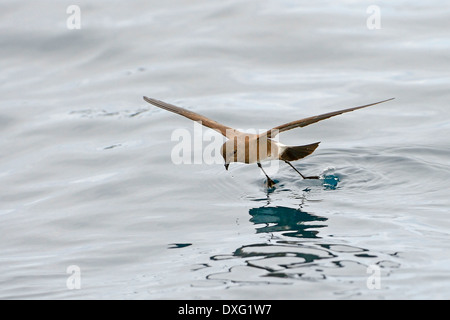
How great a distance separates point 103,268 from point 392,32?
7.20m

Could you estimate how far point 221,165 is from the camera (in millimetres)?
8539

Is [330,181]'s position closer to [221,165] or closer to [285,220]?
[285,220]

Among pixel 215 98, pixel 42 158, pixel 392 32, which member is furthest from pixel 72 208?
pixel 392 32

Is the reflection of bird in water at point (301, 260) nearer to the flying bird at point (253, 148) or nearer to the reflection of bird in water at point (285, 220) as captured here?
the reflection of bird in water at point (285, 220)

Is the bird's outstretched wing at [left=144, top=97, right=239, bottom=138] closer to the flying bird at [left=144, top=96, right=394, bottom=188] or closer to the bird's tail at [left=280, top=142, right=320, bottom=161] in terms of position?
the flying bird at [left=144, top=96, right=394, bottom=188]

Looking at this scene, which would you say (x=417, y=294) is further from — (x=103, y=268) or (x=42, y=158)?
(x=42, y=158)

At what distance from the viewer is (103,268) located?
20.2ft

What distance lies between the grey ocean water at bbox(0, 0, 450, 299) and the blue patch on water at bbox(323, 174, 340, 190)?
0.8 inches

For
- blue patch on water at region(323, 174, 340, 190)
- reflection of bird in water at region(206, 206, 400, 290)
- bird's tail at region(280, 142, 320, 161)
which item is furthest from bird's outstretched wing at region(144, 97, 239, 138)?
reflection of bird in water at region(206, 206, 400, 290)

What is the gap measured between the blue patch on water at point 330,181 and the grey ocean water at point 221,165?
21 millimetres

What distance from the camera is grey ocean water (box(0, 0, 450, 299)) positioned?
5812 mm

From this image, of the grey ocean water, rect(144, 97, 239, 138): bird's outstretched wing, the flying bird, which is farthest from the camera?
rect(144, 97, 239, 138): bird's outstretched wing

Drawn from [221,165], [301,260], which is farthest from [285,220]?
[221,165]

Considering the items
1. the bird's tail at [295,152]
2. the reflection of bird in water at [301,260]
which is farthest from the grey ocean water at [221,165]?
the bird's tail at [295,152]
